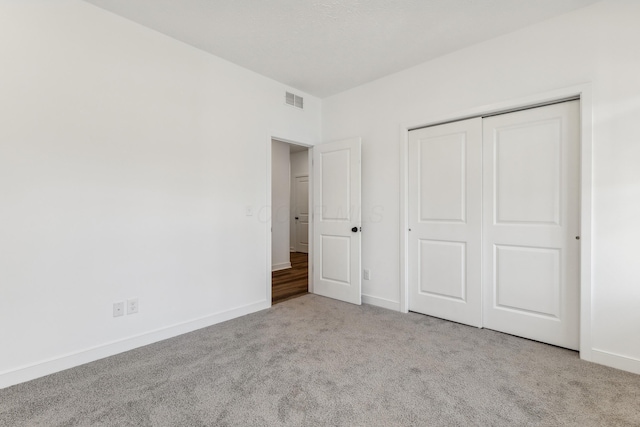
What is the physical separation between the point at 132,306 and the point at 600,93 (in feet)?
13.2

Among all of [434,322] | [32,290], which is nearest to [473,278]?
[434,322]

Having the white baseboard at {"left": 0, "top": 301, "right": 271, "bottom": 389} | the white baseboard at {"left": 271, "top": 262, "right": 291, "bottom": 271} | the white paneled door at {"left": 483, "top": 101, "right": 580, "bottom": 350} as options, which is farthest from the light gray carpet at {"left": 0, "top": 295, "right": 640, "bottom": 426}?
the white baseboard at {"left": 271, "top": 262, "right": 291, "bottom": 271}

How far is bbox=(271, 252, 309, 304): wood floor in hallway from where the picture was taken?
3953 millimetres

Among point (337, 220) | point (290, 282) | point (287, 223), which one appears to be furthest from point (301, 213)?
point (337, 220)

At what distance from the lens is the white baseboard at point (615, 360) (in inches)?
80.5

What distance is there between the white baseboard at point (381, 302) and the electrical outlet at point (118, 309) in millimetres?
2506

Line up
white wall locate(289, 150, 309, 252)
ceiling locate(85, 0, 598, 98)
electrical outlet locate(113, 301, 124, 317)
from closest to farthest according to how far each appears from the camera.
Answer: ceiling locate(85, 0, 598, 98) → electrical outlet locate(113, 301, 124, 317) → white wall locate(289, 150, 309, 252)

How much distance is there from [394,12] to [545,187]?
1.89 meters

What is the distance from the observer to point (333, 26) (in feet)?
8.12

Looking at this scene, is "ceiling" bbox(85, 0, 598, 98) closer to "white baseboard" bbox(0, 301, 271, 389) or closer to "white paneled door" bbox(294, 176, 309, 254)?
"white baseboard" bbox(0, 301, 271, 389)

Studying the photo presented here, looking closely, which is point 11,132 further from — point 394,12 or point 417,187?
point 417,187

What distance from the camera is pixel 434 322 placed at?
117 inches

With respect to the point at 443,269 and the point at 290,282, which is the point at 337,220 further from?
the point at 290,282

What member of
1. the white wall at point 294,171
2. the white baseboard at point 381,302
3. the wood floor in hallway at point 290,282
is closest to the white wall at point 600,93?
the white baseboard at point 381,302
